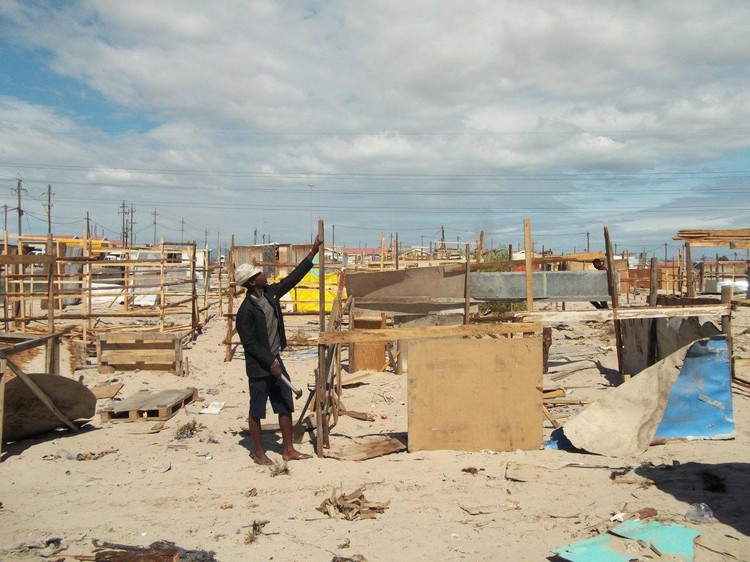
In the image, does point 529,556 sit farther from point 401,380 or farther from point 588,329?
point 588,329

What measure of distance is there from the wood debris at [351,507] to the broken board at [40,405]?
381cm

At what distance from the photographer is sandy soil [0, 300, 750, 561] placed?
4.15 metres

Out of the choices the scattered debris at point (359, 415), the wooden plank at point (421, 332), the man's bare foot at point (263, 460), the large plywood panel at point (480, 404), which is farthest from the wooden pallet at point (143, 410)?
the large plywood panel at point (480, 404)

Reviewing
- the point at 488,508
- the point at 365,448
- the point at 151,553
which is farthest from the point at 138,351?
the point at 488,508

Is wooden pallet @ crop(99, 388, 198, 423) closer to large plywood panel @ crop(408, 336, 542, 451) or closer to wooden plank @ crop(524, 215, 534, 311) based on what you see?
large plywood panel @ crop(408, 336, 542, 451)

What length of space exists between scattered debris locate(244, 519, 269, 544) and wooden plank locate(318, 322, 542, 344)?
195 centimetres

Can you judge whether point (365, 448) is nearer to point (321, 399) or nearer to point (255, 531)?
point (321, 399)

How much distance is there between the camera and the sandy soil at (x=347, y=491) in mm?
4152

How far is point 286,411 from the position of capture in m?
6.13

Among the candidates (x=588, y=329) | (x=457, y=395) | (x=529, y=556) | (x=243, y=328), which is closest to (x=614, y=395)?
(x=457, y=395)

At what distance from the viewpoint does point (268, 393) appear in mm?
6188

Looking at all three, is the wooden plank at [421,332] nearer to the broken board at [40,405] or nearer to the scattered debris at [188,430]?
the scattered debris at [188,430]

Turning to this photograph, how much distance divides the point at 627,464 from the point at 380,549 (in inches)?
105

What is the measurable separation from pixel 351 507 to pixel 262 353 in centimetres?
185
